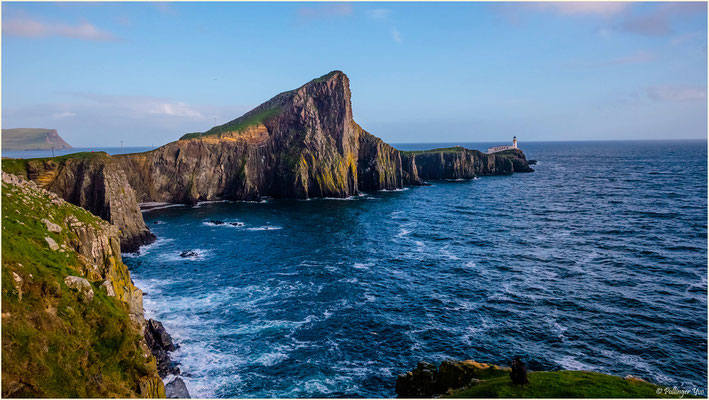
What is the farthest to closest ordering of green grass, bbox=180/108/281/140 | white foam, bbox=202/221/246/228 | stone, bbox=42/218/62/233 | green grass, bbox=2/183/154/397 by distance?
green grass, bbox=180/108/281/140 < white foam, bbox=202/221/246/228 < stone, bbox=42/218/62/233 < green grass, bbox=2/183/154/397

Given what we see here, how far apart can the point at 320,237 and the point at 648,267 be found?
59.5 m

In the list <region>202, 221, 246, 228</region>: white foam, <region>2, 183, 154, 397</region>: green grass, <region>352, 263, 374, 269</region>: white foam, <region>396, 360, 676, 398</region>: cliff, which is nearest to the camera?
<region>2, 183, 154, 397</region>: green grass

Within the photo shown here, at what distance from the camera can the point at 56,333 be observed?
23.0 m

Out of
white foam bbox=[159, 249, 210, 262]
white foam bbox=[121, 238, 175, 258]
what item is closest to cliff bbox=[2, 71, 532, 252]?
white foam bbox=[121, 238, 175, 258]

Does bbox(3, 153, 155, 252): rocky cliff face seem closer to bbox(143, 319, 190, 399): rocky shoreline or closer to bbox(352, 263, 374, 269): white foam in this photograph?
bbox(143, 319, 190, 399): rocky shoreline

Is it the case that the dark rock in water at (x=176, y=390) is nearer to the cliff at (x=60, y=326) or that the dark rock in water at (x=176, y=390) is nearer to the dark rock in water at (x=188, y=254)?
the cliff at (x=60, y=326)

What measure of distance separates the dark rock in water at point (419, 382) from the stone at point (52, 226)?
33732mm

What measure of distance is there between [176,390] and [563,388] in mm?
29770

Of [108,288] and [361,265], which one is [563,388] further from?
[361,265]

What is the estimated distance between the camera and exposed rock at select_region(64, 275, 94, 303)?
86.4ft

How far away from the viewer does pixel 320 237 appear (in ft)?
273

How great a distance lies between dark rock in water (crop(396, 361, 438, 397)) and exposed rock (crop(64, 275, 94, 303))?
24755 mm

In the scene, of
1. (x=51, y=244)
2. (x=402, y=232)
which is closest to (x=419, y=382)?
(x=51, y=244)

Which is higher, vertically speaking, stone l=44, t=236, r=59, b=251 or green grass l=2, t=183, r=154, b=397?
stone l=44, t=236, r=59, b=251
